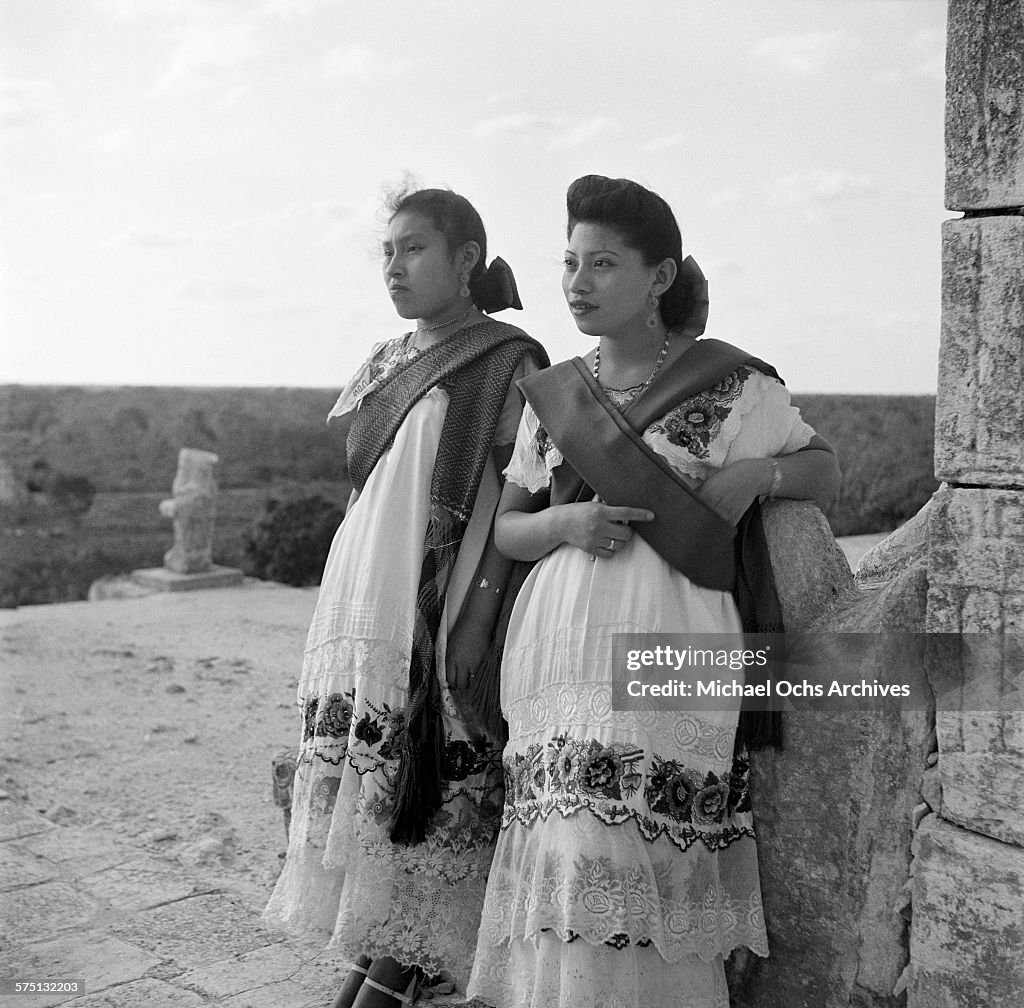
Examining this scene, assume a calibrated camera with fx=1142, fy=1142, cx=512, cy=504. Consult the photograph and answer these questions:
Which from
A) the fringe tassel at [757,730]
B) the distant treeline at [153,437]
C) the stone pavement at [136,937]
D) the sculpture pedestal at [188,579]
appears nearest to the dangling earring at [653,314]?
the fringe tassel at [757,730]

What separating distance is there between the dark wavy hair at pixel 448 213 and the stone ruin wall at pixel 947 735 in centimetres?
107

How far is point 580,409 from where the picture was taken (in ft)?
8.08

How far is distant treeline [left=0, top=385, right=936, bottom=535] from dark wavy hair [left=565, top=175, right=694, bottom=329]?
15952 mm

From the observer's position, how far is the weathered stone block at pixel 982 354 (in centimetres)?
202

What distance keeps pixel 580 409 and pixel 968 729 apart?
998mm

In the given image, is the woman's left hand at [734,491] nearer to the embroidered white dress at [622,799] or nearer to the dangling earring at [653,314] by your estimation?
the embroidered white dress at [622,799]

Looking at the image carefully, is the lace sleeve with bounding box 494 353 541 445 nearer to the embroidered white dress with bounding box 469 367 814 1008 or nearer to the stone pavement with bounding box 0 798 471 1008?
the embroidered white dress with bounding box 469 367 814 1008

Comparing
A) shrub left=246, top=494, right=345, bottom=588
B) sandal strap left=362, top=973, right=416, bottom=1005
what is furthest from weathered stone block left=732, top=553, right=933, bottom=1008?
shrub left=246, top=494, right=345, bottom=588

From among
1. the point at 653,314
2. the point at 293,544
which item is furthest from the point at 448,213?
the point at 293,544

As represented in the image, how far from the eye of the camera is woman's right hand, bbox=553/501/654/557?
2352 mm

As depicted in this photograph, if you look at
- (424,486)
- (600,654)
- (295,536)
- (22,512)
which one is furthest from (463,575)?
(22,512)

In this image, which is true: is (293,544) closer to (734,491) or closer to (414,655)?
(414,655)

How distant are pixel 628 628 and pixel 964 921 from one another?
0.83 m

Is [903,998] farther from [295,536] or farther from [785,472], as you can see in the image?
[295,536]
